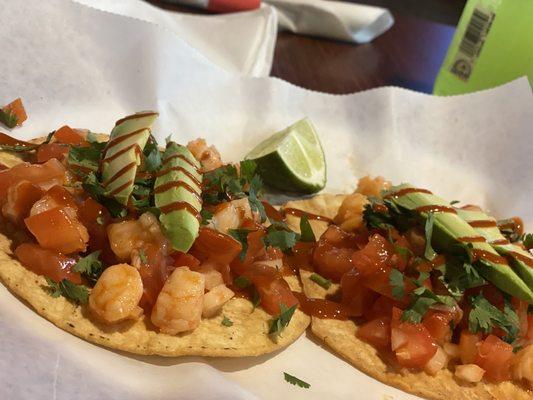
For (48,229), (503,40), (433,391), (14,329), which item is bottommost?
(433,391)

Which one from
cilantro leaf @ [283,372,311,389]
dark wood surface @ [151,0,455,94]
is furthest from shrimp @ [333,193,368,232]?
dark wood surface @ [151,0,455,94]

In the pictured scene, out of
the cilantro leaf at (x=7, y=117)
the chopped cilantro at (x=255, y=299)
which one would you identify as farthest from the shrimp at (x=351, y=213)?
the cilantro leaf at (x=7, y=117)

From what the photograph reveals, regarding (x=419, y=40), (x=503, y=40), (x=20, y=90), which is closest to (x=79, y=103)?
(x=20, y=90)

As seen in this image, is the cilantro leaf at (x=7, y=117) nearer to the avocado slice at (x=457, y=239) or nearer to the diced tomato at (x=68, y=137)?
the diced tomato at (x=68, y=137)

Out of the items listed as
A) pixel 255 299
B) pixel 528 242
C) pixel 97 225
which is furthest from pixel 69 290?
pixel 528 242

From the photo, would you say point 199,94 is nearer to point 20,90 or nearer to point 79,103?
point 79,103
